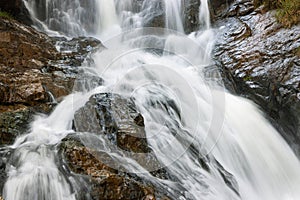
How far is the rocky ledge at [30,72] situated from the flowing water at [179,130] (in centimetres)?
23

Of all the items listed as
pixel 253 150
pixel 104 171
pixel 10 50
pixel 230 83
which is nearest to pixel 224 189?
pixel 253 150

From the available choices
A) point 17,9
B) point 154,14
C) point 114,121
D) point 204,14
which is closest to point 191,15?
point 204,14

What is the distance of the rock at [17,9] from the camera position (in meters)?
8.41

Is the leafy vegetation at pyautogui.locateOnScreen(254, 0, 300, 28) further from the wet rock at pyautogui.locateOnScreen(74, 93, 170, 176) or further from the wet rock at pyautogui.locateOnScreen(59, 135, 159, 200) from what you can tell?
the wet rock at pyautogui.locateOnScreen(59, 135, 159, 200)

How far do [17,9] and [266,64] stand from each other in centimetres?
642

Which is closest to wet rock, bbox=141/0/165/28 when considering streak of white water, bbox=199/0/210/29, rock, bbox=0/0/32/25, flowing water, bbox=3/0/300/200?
flowing water, bbox=3/0/300/200

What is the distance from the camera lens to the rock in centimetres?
841

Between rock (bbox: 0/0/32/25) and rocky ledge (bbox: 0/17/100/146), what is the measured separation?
1467 mm

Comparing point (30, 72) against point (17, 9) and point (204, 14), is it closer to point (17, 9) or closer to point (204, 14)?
point (17, 9)

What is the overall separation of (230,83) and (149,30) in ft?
10.2

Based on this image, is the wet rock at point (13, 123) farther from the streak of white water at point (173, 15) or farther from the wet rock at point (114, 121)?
the streak of white water at point (173, 15)

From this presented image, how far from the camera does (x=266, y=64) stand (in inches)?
249

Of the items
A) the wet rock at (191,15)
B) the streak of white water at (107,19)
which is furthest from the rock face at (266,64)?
the streak of white water at (107,19)

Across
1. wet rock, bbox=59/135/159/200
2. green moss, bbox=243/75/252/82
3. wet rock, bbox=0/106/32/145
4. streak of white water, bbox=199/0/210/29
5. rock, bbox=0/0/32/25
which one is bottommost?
wet rock, bbox=59/135/159/200
